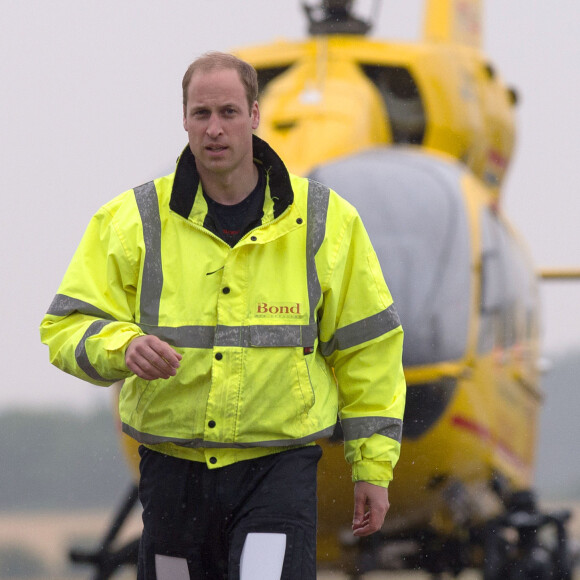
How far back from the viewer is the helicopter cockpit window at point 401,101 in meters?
6.90

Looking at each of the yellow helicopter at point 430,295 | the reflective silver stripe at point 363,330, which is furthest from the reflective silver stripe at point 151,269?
the yellow helicopter at point 430,295

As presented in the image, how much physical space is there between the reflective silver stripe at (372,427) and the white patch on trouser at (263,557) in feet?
0.93

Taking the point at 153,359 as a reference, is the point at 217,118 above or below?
above

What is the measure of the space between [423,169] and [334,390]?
2.98 metres

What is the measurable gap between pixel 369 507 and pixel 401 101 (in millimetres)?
4646

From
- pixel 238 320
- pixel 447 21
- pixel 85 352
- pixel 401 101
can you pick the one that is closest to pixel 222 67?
pixel 238 320

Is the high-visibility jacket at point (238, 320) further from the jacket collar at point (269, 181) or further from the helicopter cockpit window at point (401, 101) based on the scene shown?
the helicopter cockpit window at point (401, 101)

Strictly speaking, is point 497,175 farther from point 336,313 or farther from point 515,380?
point 336,313

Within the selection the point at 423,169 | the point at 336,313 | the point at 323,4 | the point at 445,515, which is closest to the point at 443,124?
the point at 323,4

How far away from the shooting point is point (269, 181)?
8.89ft

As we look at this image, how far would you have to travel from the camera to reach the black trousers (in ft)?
8.28

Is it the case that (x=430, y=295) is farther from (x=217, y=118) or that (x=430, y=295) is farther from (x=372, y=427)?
(x=217, y=118)

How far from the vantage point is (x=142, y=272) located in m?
2.61

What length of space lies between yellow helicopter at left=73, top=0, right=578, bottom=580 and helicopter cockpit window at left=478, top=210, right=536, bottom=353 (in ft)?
0.04
